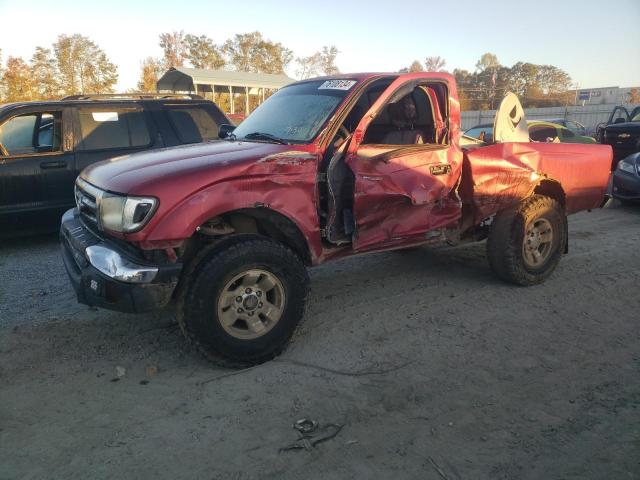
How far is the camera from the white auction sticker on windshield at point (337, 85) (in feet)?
13.0

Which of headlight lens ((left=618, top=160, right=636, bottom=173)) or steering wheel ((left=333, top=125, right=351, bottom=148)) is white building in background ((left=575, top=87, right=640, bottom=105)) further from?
steering wheel ((left=333, top=125, right=351, bottom=148))

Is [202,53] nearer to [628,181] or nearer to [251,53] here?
[251,53]

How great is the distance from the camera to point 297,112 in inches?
160

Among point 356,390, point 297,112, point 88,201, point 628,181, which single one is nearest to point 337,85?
point 297,112

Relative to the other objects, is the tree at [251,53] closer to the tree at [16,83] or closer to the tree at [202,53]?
the tree at [202,53]

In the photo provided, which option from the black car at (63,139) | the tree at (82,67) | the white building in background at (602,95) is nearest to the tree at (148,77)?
the tree at (82,67)

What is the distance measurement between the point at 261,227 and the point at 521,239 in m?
2.64

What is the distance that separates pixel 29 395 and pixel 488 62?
83693mm

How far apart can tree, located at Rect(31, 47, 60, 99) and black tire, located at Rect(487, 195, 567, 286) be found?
29488 millimetres

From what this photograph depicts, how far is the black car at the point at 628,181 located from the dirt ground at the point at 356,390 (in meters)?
4.61

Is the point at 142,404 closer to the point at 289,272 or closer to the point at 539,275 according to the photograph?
the point at 289,272

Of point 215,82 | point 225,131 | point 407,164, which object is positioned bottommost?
point 407,164

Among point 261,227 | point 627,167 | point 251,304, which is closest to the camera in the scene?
point 251,304

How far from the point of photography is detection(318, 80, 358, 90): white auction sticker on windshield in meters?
3.96
